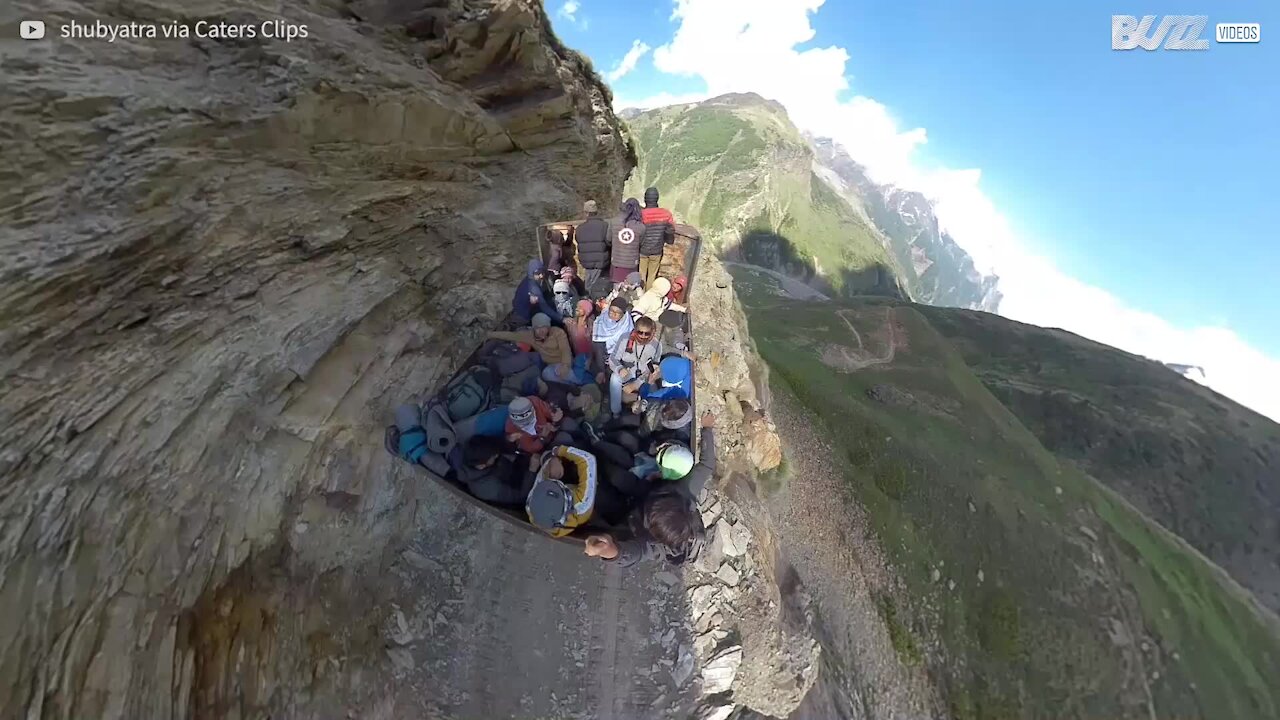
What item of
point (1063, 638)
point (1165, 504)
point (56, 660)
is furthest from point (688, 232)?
point (1165, 504)

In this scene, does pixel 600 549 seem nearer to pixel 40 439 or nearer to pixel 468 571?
pixel 468 571

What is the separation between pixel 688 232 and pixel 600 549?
24.8ft

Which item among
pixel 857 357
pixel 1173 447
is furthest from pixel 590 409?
pixel 1173 447

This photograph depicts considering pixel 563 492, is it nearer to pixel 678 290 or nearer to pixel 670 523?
pixel 670 523

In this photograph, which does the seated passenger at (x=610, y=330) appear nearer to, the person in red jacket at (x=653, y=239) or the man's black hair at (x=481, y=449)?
the person in red jacket at (x=653, y=239)

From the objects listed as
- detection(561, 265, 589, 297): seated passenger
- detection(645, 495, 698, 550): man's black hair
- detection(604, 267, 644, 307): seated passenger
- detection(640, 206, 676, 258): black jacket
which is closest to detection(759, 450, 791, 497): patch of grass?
detection(604, 267, 644, 307): seated passenger

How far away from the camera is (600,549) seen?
7496 millimetres

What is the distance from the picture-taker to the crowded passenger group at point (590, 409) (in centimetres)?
780

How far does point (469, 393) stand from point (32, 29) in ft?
20.8

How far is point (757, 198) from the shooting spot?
424ft

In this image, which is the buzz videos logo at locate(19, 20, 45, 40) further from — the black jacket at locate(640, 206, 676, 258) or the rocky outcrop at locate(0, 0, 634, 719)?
the black jacket at locate(640, 206, 676, 258)

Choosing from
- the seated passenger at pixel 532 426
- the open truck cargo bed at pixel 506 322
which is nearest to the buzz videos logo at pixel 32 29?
the seated passenger at pixel 532 426

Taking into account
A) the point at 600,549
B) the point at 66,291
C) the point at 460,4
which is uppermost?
the point at 460,4

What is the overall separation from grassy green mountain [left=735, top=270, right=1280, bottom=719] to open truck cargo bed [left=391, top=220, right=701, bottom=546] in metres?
13.6
